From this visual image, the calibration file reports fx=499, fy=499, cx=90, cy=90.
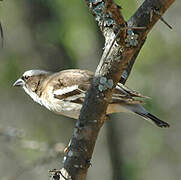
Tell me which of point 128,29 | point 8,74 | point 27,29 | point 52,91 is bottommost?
point 8,74

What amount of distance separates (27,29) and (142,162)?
14.4 ft

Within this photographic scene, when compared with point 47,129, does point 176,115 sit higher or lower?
higher

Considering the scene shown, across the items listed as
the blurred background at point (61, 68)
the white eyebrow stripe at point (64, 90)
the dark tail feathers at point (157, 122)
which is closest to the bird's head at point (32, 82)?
the white eyebrow stripe at point (64, 90)

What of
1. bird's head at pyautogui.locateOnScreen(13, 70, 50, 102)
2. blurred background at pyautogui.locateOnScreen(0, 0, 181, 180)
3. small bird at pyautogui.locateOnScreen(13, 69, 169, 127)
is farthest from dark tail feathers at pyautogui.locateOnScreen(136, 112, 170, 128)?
blurred background at pyautogui.locateOnScreen(0, 0, 181, 180)

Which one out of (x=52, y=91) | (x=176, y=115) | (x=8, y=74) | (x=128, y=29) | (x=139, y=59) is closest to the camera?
(x=128, y=29)

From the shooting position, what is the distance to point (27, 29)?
12.0 metres

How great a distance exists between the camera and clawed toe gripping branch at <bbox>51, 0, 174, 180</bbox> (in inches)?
128

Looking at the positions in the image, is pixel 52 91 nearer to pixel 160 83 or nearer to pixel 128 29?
pixel 128 29

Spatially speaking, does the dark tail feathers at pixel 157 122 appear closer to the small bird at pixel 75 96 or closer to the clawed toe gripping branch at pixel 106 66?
the small bird at pixel 75 96

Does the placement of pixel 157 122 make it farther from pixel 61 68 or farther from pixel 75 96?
pixel 61 68

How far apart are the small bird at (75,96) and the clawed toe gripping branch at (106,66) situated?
1.71 m

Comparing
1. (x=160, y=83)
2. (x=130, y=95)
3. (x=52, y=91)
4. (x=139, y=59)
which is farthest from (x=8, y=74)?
(x=130, y=95)

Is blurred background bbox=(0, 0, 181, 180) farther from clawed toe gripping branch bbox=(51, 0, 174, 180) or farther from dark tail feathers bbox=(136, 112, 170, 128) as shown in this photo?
clawed toe gripping branch bbox=(51, 0, 174, 180)

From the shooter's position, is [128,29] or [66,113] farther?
A: [66,113]
